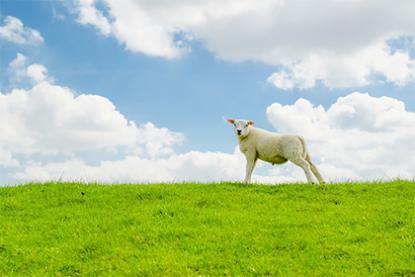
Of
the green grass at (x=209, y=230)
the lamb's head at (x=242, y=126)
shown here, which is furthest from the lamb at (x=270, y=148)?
the green grass at (x=209, y=230)

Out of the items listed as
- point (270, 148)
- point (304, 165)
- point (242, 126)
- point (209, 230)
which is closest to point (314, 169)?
point (304, 165)

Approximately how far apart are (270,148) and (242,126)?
146cm

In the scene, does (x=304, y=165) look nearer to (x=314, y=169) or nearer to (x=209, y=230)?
(x=314, y=169)

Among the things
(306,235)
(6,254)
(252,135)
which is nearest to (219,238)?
(306,235)

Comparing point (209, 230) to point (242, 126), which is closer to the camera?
point (209, 230)

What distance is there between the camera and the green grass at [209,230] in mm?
13430

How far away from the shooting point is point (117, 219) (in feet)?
55.9

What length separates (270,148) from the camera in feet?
74.6

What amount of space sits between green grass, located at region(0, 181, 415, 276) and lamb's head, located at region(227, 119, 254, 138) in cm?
254

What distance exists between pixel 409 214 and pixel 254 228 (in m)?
5.06

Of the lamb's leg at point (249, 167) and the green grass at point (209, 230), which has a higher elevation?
the lamb's leg at point (249, 167)

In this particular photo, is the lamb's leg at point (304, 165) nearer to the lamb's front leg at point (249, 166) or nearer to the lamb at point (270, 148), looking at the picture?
the lamb at point (270, 148)

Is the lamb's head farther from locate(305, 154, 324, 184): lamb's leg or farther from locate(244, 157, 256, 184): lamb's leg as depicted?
locate(305, 154, 324, 184): lamb's leg

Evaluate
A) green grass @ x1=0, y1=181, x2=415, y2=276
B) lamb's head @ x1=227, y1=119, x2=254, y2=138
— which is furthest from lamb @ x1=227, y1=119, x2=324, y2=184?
green grass @ x1=0, y1=181, x2=415, y2=276
